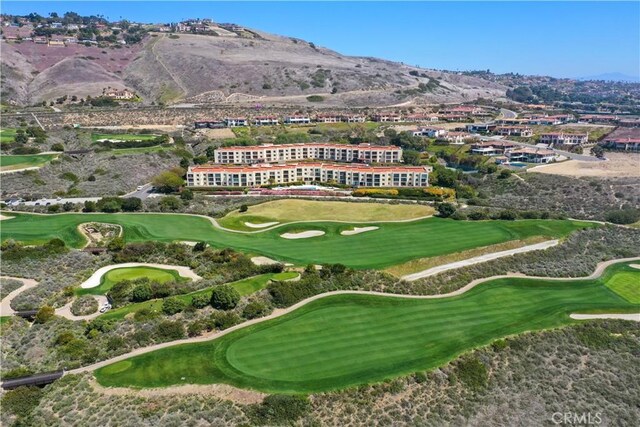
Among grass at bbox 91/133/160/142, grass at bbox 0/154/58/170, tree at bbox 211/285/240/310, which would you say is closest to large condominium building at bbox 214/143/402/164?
grass at bbox 91/133/160/142

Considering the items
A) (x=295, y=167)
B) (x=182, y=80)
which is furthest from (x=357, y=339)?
(x=182, y=80)

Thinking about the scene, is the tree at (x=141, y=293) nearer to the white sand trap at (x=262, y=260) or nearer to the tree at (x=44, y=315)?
the tree at (x=44, y=315)

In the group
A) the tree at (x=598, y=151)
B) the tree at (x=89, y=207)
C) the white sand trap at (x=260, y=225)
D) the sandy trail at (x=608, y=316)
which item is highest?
the tree at (x=598, y=151)

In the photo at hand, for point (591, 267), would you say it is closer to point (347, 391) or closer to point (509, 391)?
point (509, 391)

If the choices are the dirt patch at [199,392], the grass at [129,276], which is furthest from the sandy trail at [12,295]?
the dirt patch at [199,392]

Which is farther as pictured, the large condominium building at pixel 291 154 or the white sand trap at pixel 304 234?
the large condominium building at pixel 291 154

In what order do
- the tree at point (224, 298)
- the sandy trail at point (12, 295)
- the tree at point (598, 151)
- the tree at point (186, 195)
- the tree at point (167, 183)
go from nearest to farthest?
the tree at point (224, 298)
the sandy trail at point (12, 295)
the tree at point (186, 195)
the tree at point (167, 183)
the tree at point (598, 151)

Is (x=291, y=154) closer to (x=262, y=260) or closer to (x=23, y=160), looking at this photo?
(x=23, y=160)
